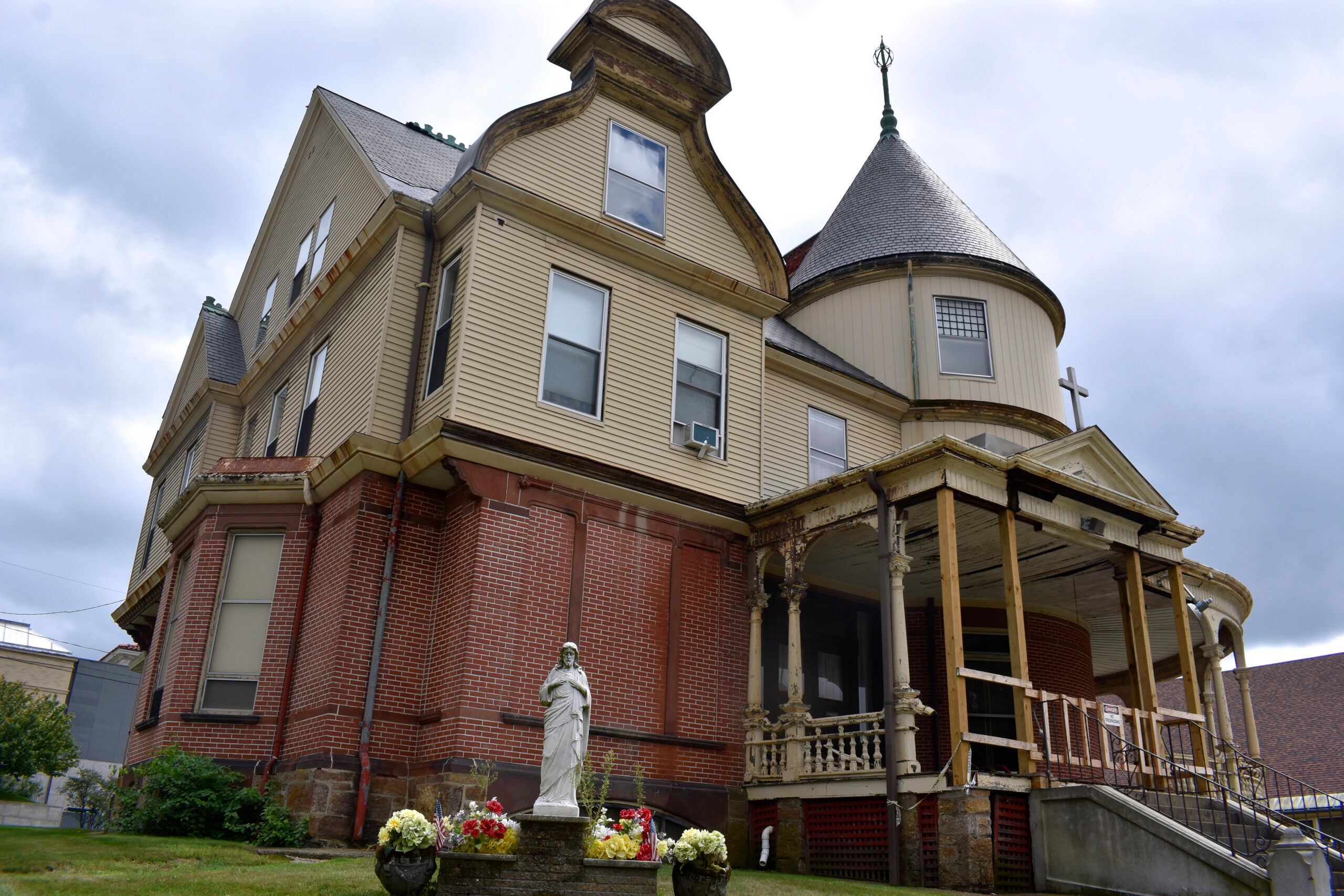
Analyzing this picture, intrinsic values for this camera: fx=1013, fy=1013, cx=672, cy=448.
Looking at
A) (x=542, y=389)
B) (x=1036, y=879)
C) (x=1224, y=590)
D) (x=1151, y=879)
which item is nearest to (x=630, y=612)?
(x=542, y=389)

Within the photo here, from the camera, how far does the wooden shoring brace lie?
13.9 meters

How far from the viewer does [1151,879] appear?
9.88 metres

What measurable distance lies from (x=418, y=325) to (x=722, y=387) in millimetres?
4737

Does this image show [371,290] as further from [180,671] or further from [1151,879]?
[1151,879]

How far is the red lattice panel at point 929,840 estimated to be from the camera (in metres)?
10.9

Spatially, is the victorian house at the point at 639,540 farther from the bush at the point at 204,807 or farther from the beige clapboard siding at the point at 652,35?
the bush at the point at 204,807

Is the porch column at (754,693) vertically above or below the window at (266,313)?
below

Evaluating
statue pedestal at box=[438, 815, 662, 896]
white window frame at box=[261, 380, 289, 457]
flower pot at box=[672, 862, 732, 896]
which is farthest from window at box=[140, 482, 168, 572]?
flower pot at box=[672, 862, 732, 896]

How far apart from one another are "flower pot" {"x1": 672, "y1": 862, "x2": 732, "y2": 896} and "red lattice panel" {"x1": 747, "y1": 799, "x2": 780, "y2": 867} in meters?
5.12

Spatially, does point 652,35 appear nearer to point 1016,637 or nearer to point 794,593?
point 794,593

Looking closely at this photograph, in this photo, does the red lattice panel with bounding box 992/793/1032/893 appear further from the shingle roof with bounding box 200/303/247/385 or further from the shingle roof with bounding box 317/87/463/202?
the shingle roof with bounding box 200/303/247/385

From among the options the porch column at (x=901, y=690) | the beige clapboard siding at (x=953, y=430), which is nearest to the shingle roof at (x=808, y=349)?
the beige clapboard siding at (x=953, y=430)

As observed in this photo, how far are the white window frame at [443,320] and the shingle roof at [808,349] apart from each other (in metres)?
5.48

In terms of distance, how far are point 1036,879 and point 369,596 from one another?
842 cm
